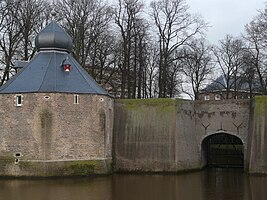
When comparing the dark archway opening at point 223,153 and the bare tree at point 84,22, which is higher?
the bare tree at point 84,22

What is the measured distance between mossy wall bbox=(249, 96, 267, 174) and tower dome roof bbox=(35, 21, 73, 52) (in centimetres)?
1055

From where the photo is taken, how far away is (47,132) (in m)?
22.2

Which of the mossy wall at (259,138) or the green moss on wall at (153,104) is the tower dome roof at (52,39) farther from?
the mossy wall at (259,138)

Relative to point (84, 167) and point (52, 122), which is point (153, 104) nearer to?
point (84, 167)

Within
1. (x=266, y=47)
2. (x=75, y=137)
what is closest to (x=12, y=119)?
(x=75, y=137)

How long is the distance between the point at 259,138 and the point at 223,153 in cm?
708

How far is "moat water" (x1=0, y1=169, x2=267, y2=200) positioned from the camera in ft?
52.2

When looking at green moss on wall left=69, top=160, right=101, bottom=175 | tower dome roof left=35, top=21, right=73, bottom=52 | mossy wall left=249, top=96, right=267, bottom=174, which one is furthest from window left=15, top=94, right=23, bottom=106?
mossy wall left=249, top=96, right=267, bottom=174

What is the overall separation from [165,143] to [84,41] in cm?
1027

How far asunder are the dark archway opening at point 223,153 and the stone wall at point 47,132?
8176 millimetres

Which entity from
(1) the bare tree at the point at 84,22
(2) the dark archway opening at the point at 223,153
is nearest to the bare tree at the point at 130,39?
(1) the bare tree at the point at 84,22

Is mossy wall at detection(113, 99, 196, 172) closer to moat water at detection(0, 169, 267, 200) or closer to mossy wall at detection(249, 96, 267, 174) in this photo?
moat water at detection(0, 169, 267, 200)

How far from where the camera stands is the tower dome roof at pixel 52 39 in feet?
79.0

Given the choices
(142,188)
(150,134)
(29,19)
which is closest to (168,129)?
(150,134)
